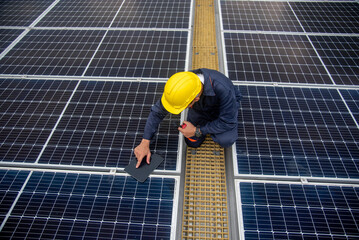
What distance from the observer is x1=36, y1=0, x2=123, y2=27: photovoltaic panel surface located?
5.85 meters

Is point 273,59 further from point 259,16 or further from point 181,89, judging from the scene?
point 181,89

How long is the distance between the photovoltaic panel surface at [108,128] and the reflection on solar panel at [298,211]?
1.57 meters

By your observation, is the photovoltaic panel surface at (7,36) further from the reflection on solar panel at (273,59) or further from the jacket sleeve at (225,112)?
the reflection on solar panel at (273,59)

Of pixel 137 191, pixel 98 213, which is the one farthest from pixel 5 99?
pixel 137 191

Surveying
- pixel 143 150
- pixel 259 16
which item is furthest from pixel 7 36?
pixel 259 16

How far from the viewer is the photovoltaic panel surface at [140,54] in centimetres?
442

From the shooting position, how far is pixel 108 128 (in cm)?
350

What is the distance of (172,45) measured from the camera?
16.4ft

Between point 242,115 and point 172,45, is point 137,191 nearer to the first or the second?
point 242,115

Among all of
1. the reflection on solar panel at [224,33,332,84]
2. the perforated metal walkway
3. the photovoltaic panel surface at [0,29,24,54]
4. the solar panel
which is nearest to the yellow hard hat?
the perforated metal walkway

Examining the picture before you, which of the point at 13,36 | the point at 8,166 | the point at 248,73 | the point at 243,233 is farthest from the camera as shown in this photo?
the point at 13,36

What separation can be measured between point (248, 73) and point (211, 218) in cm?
367

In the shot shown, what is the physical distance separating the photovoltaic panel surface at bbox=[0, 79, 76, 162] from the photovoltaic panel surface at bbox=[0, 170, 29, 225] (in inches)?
10.8

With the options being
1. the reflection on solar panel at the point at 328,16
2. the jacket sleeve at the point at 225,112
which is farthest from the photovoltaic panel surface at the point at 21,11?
the reflection on solar panel at the point at 328,16
